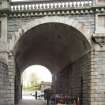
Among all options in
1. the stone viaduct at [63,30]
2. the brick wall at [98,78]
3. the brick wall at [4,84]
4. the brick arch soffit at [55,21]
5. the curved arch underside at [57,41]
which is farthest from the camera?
the curved arch underside at [57,41]

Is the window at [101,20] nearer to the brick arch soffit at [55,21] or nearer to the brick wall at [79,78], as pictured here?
the brick arch soffit at [55,21]

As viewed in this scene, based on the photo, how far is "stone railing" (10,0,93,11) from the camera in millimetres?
22250

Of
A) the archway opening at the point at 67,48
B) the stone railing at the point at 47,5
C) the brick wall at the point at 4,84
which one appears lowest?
the brick wall at the point at 4,84

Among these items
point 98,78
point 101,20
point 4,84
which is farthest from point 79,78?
point 4,84

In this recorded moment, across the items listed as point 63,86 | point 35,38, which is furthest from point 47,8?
point 63,86

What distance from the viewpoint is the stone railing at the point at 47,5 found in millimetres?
22250

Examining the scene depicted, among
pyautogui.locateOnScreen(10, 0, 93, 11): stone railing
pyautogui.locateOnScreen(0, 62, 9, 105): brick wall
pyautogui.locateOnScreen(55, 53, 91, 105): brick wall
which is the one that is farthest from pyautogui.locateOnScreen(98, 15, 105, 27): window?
pyautogui.locateOnScreen(0, 62, 9, 105): brick wall

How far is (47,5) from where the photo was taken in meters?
22.6

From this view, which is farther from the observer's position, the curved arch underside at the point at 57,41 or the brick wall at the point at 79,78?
the curved arch underside at the point at 57,41

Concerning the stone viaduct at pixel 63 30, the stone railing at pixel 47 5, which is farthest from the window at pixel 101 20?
the stone railing at pixel 47 5

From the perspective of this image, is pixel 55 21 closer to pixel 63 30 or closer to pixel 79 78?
pixel 63 30

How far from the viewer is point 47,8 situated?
22.3 metres

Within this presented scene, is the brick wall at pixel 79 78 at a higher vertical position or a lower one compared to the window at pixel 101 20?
lower

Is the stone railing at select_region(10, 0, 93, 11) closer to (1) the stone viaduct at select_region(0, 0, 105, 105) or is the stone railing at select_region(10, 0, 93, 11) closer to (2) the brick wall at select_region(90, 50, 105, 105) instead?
(1) the stone viaduct at select_region(0, 0, 105, 105)
